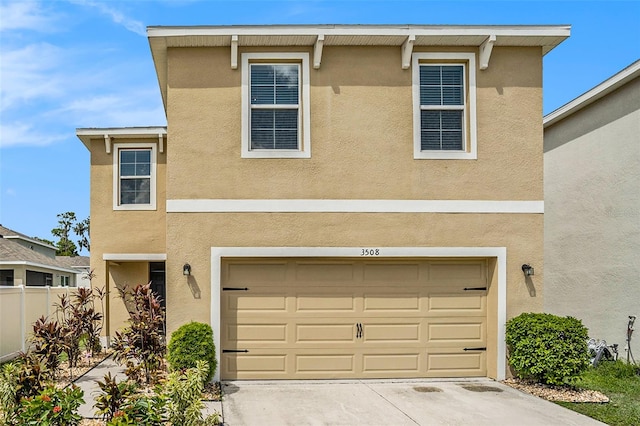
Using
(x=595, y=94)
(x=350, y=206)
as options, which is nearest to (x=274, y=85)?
(x=350, y=206)

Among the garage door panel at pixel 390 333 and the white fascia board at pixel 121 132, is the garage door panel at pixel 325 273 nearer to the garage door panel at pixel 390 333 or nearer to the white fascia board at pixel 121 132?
the garage door panel at pixel 390 333

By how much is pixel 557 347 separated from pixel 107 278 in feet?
35.7

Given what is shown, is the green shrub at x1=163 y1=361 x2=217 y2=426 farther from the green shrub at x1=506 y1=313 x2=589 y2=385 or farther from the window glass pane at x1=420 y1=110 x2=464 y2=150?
the window glass pane at x1=420 y1=110 x2=464 y2=150

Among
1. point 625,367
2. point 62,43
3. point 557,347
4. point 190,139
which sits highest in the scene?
point 62,43

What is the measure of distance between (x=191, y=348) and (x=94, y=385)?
2.04m

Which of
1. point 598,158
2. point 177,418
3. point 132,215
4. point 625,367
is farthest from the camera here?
point 132,215

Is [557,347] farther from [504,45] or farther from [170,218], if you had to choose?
[170,218]

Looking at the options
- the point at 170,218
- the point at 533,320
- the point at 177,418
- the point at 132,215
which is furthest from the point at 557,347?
the point at 132,215

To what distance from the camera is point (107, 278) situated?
49.0 ft

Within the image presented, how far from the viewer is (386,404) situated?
337 inches

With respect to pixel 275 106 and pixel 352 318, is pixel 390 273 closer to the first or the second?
pixel 352 318

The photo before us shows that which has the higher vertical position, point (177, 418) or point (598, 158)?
point (598, 158)

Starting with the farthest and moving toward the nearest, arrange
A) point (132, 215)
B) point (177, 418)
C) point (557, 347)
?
point (132, 215) → point (557, 347) → point (177, 418)

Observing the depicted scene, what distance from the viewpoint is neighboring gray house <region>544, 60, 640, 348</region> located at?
1208 cm
